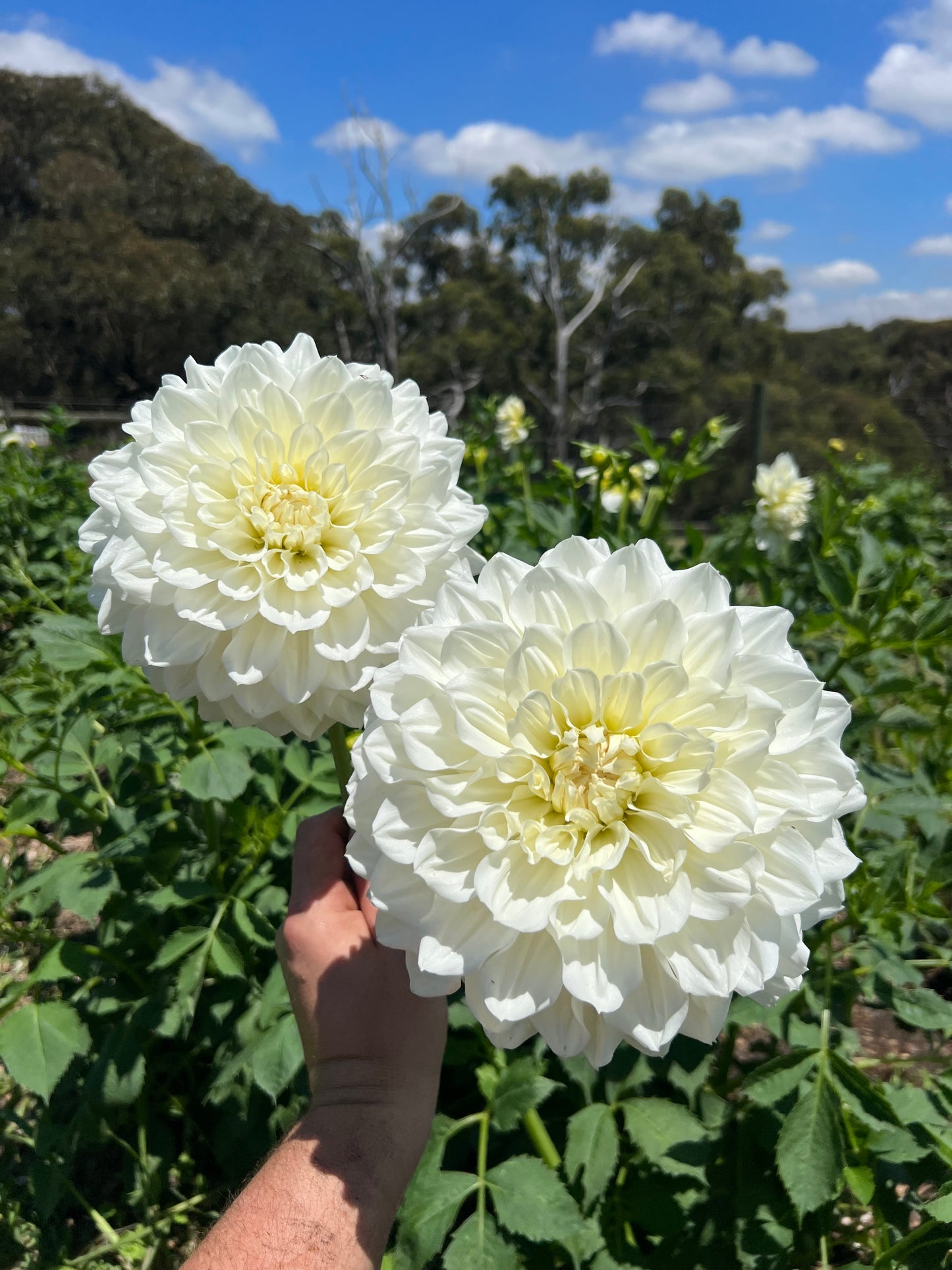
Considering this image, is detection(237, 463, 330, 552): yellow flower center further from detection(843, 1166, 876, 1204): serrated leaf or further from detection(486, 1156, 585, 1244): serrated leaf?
detection(843, 1166, 876, 1204): serrated leaf

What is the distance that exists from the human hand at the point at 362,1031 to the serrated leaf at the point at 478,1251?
44cm

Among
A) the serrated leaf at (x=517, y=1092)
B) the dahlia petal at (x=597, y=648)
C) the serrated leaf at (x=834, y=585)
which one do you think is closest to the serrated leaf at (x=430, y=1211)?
the serrated leaf at (x=517, y=1092)

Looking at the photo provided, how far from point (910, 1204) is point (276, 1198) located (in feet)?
4.20

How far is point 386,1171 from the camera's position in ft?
4.03

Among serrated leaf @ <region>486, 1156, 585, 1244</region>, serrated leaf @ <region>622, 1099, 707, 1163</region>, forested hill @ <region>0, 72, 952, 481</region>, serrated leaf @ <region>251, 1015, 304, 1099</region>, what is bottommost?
serrated leaf @ <region>486, 1156, 585, 1244</region>

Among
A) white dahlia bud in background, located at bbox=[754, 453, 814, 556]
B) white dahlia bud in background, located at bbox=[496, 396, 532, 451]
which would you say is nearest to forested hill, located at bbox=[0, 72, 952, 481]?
white dahlia bud in background, located at bbox=[496, 396, 532, 451]

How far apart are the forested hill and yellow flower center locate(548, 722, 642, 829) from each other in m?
20.5

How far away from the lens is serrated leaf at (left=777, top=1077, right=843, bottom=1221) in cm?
144

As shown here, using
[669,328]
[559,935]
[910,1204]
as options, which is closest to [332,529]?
[559,935]

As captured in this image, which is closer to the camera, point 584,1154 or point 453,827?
point 453,827

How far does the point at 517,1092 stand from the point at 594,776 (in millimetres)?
914

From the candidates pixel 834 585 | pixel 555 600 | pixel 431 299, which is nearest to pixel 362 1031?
pixel 555 600

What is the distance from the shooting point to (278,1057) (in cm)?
166

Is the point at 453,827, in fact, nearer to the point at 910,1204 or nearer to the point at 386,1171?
the point at 386,1171
